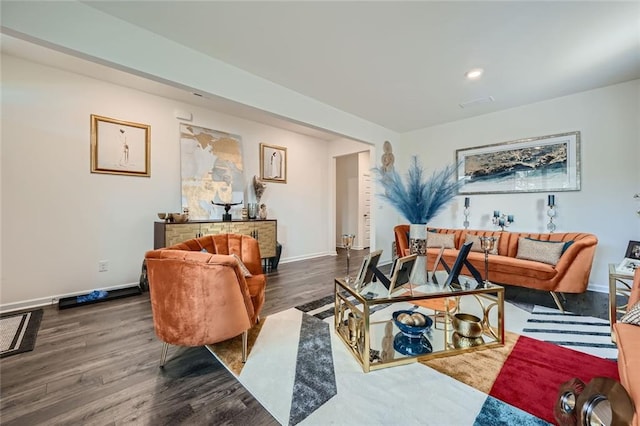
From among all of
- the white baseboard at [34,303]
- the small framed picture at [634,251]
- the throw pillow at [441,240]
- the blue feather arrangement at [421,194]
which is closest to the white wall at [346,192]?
the throw pillow at [441,240]

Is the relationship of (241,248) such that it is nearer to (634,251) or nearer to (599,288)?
(634,251)

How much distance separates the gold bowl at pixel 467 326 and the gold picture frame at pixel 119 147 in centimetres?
411

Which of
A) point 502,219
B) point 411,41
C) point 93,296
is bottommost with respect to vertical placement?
point 93,296

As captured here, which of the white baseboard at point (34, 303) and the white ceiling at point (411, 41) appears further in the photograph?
the white baseboard at point (34, 303)

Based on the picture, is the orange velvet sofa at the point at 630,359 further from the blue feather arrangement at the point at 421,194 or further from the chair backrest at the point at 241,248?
the chair backrest at the point at 241,248

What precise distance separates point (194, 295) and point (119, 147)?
2924mm

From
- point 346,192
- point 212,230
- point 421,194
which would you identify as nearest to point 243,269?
point 421,194

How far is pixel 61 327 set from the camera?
2.35m

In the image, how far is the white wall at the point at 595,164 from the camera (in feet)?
10.2

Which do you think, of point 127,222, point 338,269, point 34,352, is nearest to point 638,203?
point 338,269

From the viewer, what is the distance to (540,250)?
3.09 m

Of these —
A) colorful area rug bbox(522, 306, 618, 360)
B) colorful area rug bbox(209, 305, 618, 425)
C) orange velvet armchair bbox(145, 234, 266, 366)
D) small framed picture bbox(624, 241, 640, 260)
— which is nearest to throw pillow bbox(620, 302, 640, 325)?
colorful area rug bbox(209, 305, 618, 425)

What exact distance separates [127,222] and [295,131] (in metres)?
3.30

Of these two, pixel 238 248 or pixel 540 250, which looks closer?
pixel 238 248
